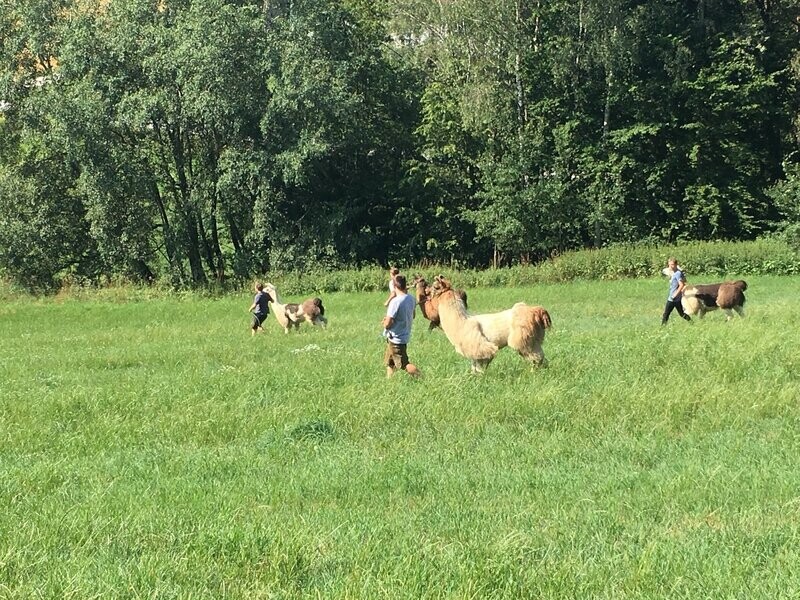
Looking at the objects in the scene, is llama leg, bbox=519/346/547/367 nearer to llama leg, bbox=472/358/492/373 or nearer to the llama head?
llama leg, bbox=472/358/492/373

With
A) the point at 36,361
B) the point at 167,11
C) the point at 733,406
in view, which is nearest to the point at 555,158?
the point at 167,11

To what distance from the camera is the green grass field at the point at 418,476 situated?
4469 millimetres

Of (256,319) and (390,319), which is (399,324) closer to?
(390,319)

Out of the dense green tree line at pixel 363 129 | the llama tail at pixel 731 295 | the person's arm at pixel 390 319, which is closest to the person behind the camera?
the person's arm at pixel 390 319

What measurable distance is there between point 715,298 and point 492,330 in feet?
31.1

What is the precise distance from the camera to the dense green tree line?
124ft

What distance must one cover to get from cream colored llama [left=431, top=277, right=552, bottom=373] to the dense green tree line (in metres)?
27.1

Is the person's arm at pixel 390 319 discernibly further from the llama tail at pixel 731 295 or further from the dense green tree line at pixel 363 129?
A: the dense green tree line at pixel 363 129

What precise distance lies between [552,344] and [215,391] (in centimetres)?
666

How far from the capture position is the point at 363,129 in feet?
141

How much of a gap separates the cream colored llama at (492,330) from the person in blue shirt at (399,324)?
657mm

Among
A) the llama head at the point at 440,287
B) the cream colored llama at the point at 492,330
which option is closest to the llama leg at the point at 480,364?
the cream colored llama at the point at 492,330

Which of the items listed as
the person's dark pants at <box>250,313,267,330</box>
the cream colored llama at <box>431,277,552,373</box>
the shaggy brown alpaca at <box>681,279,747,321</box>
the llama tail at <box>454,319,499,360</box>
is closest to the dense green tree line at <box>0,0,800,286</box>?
the person's dark pants at <box>250,313,267,330</box>

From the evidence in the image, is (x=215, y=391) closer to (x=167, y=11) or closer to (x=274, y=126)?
(x=274, y=126)
